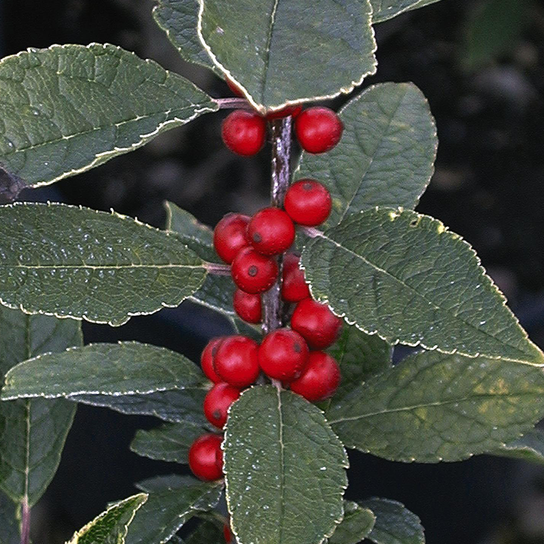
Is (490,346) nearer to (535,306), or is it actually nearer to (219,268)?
(219,268)

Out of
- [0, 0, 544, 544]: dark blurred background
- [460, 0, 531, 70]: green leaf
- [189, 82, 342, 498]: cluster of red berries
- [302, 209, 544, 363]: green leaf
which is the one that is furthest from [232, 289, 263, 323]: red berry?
[460, 0, 531, 70]: green leaf

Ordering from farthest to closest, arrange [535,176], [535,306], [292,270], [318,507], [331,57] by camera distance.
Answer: [535,176], [535,306], [292,270], [318,507], [331,57]

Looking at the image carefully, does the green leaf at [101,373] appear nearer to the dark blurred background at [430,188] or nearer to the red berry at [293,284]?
the red berry at [293,284]

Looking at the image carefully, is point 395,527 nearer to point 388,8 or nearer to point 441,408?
point 441,408

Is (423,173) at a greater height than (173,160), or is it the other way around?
(423,173)

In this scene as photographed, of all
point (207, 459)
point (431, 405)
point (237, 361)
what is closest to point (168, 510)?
point (207, 459)

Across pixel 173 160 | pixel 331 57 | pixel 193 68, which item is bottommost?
pixel 173 160

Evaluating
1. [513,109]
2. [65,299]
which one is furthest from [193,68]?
[65,299]
